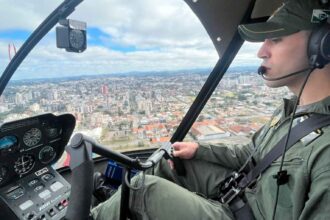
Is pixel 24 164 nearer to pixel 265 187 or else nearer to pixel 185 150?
pixel 185 150

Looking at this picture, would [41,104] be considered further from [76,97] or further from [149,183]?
[149,183]

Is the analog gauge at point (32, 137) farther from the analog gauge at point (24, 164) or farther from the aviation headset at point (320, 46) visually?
the aviation headset at point (320, 46)

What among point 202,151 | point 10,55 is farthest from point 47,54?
point 202,151

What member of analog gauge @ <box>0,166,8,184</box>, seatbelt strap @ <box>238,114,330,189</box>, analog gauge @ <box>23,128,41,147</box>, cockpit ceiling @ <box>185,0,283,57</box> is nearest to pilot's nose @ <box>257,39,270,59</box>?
seatbelt strap @ <box>238,114,330,189</box>

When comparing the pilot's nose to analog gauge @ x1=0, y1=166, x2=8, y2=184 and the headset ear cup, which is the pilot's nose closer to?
the headset ear cup

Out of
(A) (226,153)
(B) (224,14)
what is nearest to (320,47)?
(A) (226,153)

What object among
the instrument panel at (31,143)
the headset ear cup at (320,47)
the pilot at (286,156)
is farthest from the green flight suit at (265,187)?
the instrument panel at (31,143)
